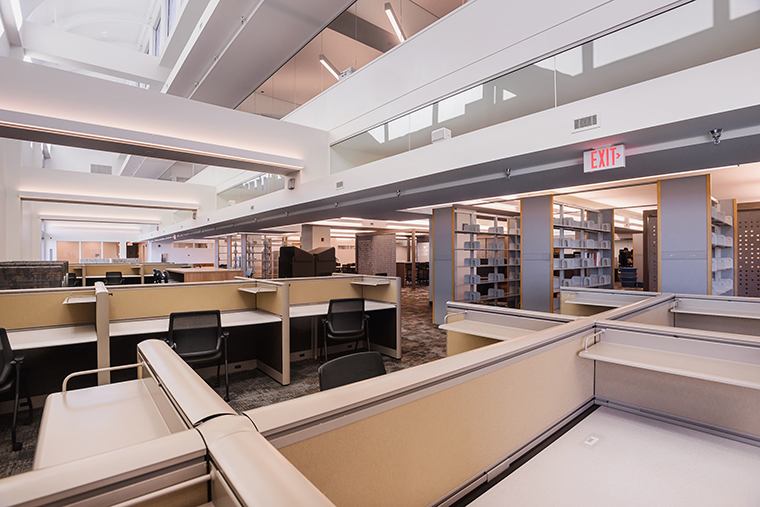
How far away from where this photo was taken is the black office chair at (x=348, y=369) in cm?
198

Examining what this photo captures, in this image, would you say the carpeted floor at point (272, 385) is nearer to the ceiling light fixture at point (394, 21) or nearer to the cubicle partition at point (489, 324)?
the cubicle partition at point (489, 324)

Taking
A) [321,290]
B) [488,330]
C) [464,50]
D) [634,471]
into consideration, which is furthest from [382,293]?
[634,471]

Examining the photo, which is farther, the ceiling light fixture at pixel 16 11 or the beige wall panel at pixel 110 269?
the beige wall panel at pixel 110 269

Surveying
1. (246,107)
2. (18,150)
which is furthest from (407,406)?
(18,150)

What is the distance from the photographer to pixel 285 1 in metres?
5.58

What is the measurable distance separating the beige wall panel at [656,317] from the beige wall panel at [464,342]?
957mm

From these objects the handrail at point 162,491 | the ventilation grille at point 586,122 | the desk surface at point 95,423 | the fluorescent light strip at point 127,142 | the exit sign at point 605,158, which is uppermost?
the fluorescent light strip at point 127,142

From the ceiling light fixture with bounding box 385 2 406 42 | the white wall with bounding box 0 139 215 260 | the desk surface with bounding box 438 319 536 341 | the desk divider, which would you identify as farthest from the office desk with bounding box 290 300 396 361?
the white wall with bounding box 0 139 215 260

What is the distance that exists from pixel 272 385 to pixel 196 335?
1.09 meters

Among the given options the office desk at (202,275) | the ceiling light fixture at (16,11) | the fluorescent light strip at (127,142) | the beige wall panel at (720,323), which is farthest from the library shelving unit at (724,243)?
the ceiling light fixture at (16,11)

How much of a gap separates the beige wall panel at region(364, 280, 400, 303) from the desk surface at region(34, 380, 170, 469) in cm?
405

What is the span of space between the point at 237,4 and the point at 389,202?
4.24 metres

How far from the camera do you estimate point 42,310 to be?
3.53 metres

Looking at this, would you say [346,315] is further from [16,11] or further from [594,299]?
[16,11]
